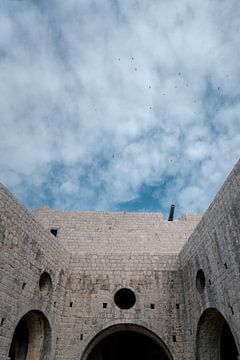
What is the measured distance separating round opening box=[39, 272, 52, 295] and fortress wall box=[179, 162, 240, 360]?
17.3ft

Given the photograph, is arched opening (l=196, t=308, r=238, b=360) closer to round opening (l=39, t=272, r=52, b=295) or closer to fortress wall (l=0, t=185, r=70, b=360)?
fortress wall (l=0, t=185, r=70, b=360)

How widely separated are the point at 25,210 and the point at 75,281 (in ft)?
13.8

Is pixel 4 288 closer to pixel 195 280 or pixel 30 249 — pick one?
pixel 30 249

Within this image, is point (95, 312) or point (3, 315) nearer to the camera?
point (3, 315)

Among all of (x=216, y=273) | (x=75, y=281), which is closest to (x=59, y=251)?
(x=75, y=281)

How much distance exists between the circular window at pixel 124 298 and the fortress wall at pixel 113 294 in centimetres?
45

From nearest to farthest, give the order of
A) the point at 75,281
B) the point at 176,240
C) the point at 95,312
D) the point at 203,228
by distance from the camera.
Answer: the point at 203,228, the point at 95,312, the point at 75,281, the point at 176,240

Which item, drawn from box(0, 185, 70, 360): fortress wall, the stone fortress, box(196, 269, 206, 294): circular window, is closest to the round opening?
the stone fortress

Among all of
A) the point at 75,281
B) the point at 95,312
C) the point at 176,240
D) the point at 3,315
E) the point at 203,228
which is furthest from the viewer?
the point at 176,240

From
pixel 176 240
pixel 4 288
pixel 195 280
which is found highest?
pixel 176 240

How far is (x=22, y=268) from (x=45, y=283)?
6.48ft

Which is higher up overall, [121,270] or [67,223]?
[67,223]

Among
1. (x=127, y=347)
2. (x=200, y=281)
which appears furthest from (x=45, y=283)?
(x=127, y=347)

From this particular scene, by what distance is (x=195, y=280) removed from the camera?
1029 centimetres
